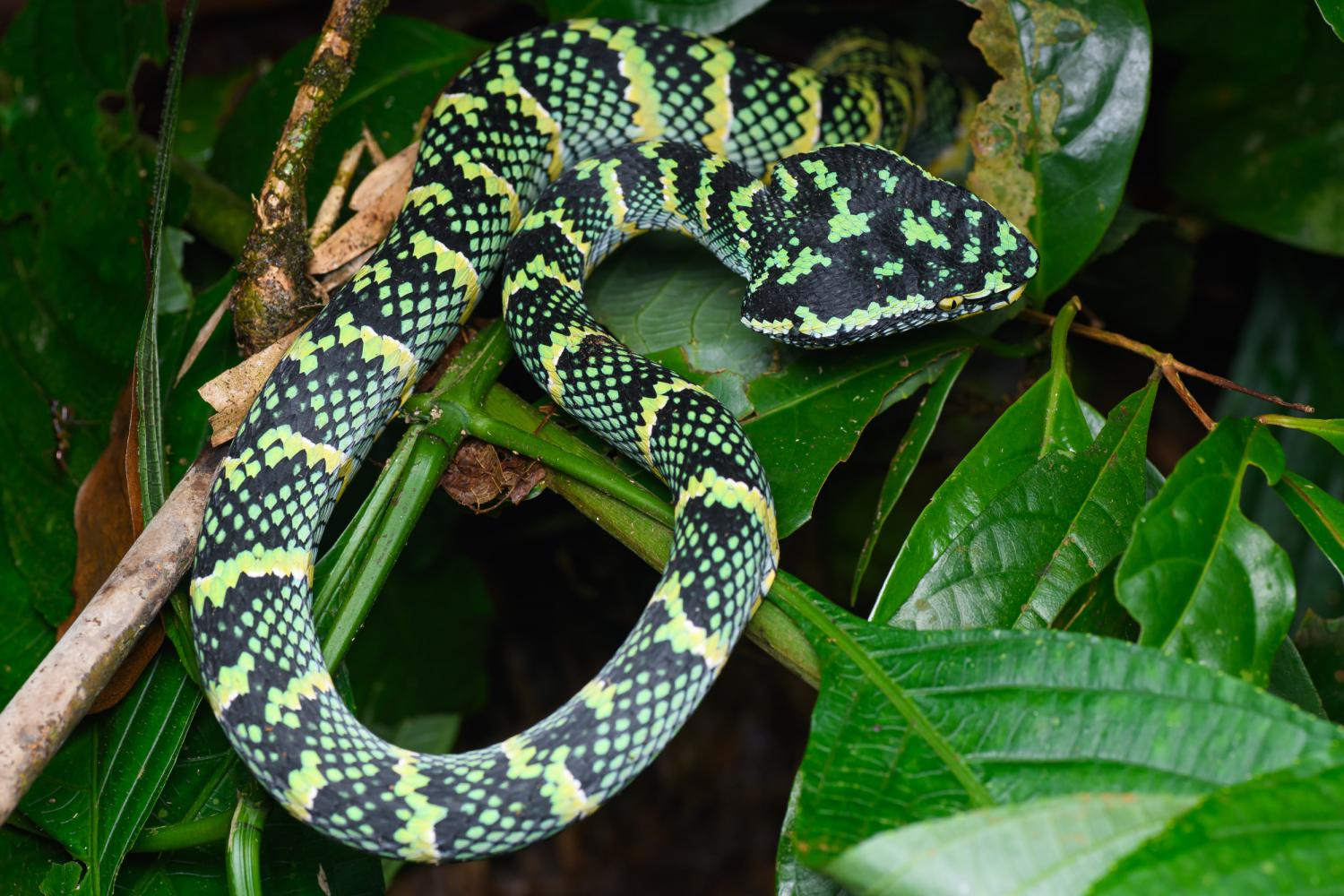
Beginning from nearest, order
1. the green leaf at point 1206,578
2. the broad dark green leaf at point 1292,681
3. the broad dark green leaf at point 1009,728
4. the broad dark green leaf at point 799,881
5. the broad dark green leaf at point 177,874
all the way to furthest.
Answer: the broad dark green leaf at point 1009,728
the green leaf at point 1206,578
the broad dark green leaf at point 799,881
the broad dark green leaf at point 1292,681
the broad dark green leaf at point 177,874

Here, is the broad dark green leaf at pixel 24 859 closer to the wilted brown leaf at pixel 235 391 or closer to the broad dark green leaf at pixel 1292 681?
the wilted brown leaf at pixel 235 391

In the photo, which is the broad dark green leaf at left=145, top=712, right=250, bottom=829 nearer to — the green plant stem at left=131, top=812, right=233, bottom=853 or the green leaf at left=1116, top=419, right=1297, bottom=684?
the green plant stem at left=131, top=812, right=233, bottom=853

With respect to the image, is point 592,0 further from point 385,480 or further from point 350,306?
point 385,480

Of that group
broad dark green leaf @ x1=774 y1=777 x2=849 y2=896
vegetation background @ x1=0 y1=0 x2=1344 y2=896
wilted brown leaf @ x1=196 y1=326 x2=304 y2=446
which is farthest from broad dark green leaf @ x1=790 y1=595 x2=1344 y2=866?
wilted brown leaf @ x1=196 y1=326 x2=304 y2=446

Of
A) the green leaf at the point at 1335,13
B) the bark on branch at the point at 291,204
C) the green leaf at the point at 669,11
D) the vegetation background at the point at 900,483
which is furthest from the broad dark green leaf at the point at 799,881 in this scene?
the green leaf at the point at 669,11

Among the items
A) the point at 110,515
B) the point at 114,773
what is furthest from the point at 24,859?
the point at 110,515
